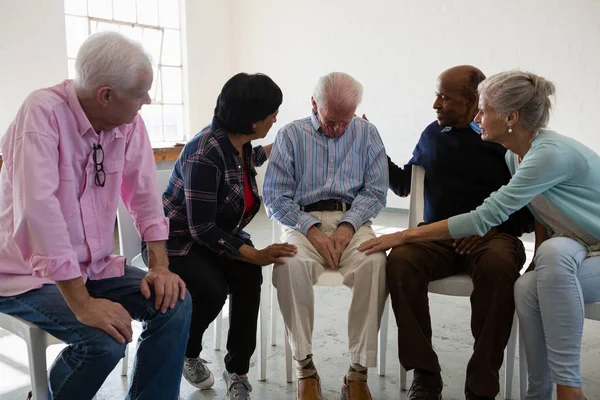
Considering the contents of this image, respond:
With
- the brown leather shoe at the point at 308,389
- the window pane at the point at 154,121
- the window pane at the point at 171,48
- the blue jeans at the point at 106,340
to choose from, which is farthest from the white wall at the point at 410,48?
the blue jeans at the point at 106,340

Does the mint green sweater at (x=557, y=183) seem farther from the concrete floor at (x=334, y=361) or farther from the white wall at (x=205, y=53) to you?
the white wall at (x=205, y=53)

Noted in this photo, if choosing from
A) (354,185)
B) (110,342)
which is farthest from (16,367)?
(354,185)

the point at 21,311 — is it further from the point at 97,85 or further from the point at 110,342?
the point at 97,85

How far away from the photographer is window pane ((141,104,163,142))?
650 centimetres

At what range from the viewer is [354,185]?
235cm

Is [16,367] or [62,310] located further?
[16,367]

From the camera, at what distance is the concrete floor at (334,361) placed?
6.98 feet

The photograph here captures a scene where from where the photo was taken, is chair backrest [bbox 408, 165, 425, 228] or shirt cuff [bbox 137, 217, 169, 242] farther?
chair backrest [bbox 408, 165, 425, 228]

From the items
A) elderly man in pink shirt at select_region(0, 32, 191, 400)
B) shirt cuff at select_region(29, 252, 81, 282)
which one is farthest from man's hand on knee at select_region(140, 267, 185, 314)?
shirt cuff at select_region(29, 252, 81, 282)

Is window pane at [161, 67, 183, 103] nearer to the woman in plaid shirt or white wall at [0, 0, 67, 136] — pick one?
white wall at [0, 0, 67, 136]

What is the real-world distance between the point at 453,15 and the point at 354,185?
3852 millimetres

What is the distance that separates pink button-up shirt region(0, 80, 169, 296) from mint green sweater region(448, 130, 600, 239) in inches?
44.6

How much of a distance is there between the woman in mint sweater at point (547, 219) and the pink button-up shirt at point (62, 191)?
1.06m

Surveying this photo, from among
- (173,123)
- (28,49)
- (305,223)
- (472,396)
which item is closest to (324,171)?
(305,223)
